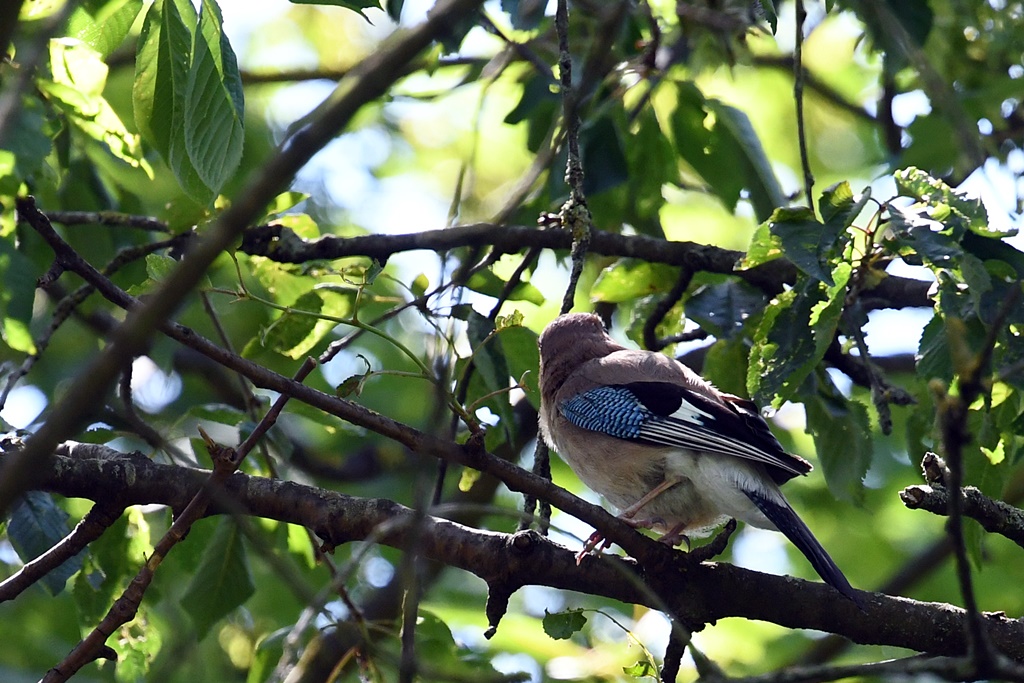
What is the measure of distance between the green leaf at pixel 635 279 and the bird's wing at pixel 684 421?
50 centimetres

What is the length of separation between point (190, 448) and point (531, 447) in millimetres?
3130

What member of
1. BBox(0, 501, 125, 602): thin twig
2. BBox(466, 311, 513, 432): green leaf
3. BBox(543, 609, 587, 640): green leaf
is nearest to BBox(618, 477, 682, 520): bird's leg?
BBox(466, 311, 513, 432): green leaf

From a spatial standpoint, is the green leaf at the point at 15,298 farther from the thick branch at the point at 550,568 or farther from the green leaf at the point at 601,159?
the green leaf at the point at 601,159

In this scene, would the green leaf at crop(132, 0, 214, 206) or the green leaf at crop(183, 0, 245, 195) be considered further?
the green leaf at crop(132, 0, 214, 206)

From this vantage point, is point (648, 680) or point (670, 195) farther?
point (670, 195)

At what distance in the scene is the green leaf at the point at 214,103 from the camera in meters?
3.88

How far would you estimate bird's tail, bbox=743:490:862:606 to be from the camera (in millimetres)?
3920

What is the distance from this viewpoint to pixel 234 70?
156 inches

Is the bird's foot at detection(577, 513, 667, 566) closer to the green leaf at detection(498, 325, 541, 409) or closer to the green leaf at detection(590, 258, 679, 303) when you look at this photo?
the green leaf at detection(498, 325, 541, 409)

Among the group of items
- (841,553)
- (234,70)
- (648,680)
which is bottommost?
(648,680)

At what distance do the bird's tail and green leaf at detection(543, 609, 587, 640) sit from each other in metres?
0.92

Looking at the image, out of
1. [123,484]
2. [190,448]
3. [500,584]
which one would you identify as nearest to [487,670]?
[500,584]

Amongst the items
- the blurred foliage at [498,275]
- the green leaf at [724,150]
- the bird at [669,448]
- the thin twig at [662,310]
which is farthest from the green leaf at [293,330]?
the green leaf at [724,150]

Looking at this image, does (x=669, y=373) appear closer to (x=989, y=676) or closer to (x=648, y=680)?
(x=648, y=680)
